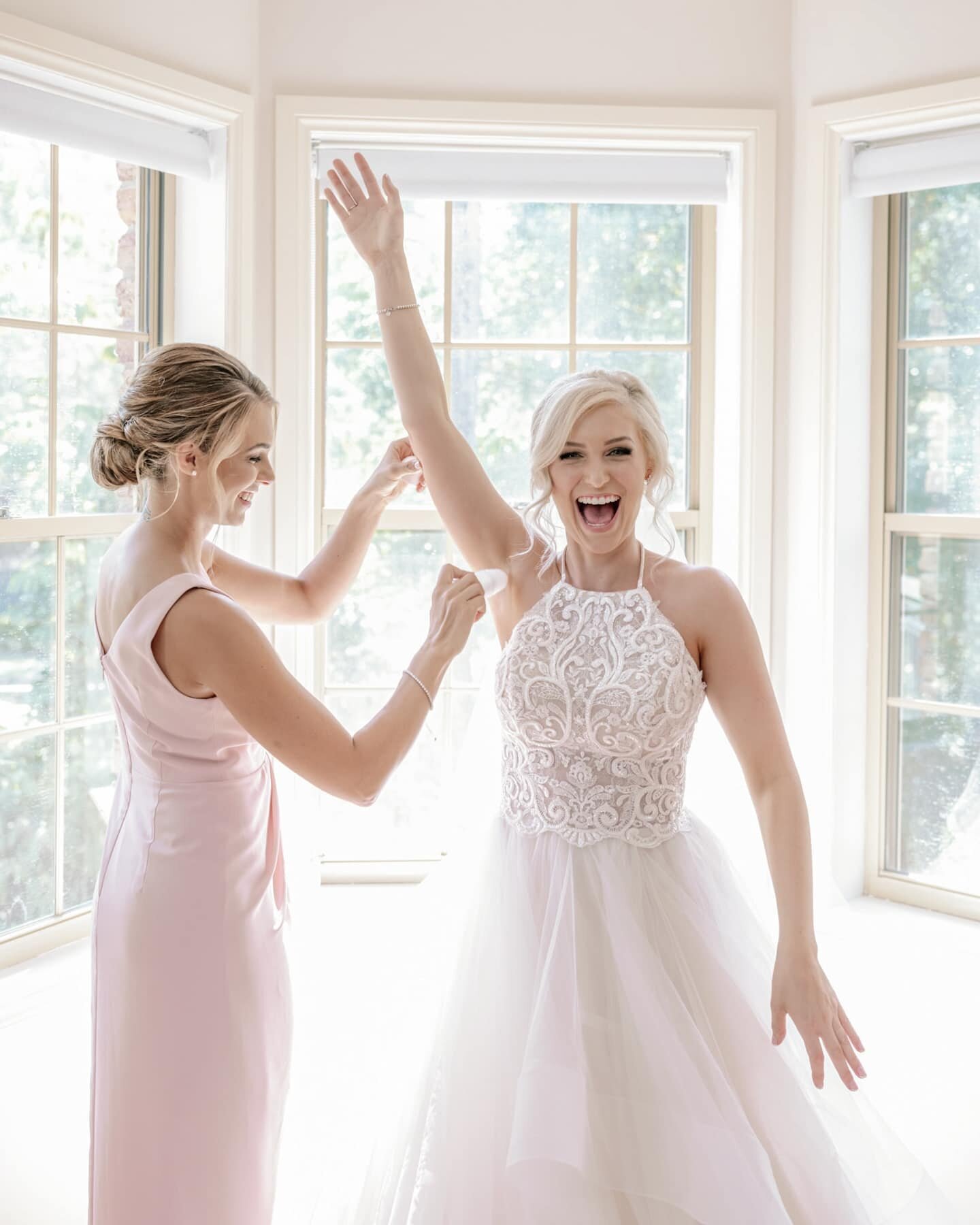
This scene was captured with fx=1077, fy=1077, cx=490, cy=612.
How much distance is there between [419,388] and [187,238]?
113 centimetres

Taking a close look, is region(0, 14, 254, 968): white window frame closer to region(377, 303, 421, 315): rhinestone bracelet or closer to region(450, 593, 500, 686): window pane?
region(450, 593, 500, 686): window pane

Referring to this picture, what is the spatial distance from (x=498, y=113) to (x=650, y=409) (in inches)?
50.1

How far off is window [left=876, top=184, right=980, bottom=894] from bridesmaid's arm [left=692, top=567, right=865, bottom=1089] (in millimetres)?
1373

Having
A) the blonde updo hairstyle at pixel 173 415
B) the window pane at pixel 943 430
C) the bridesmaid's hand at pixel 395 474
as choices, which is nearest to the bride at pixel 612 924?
the bridesmaid's hand at pixel 395 474

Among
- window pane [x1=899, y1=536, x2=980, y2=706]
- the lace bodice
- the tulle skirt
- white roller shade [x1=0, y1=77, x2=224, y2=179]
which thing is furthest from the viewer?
window pane [x1=899, y1=536, x2=980, y2=706]

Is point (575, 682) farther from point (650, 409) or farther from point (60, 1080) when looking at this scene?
point (60, 1080)

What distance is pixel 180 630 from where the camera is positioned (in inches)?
57.9

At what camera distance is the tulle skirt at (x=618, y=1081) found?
1.39 m

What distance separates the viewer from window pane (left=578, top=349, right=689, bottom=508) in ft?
9.83

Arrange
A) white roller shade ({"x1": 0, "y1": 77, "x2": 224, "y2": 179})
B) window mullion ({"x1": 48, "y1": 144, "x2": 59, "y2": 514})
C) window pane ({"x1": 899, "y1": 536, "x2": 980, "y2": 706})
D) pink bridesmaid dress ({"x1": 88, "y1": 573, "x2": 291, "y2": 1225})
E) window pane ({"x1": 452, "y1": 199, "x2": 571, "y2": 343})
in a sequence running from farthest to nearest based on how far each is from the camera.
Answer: window pane ({"x1": 452, "y1": 199, "x2": 571, "y2": 343}) → window pane ({"x1": 899, "y1": 536, "x2": 980, "y2": 706}) → window mullion ({"x1": 48, "y1": 144, "x2": 59, "y2": 514}) → white roller shade ({"x1": 0, "y1": 77, "x2": 224, "y2": 179}) → pink bridesmaid dress ({"x1": 88, "y1": 573, "x2": 291, "y2": 1225})

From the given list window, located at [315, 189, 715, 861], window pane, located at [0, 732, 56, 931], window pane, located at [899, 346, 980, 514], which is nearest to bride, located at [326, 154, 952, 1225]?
window, located at [315, 189, 715, 861]

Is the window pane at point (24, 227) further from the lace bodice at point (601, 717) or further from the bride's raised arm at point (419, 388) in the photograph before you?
the lace bodice at point (601, 717)

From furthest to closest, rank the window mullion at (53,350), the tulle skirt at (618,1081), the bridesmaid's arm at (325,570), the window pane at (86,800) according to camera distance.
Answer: the window pane at (86,800), the window mullion at (53,350), the bridesmaid's arm at (325,570), the tulle skirt at (618,1081)

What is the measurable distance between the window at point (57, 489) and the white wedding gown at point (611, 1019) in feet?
4.19
